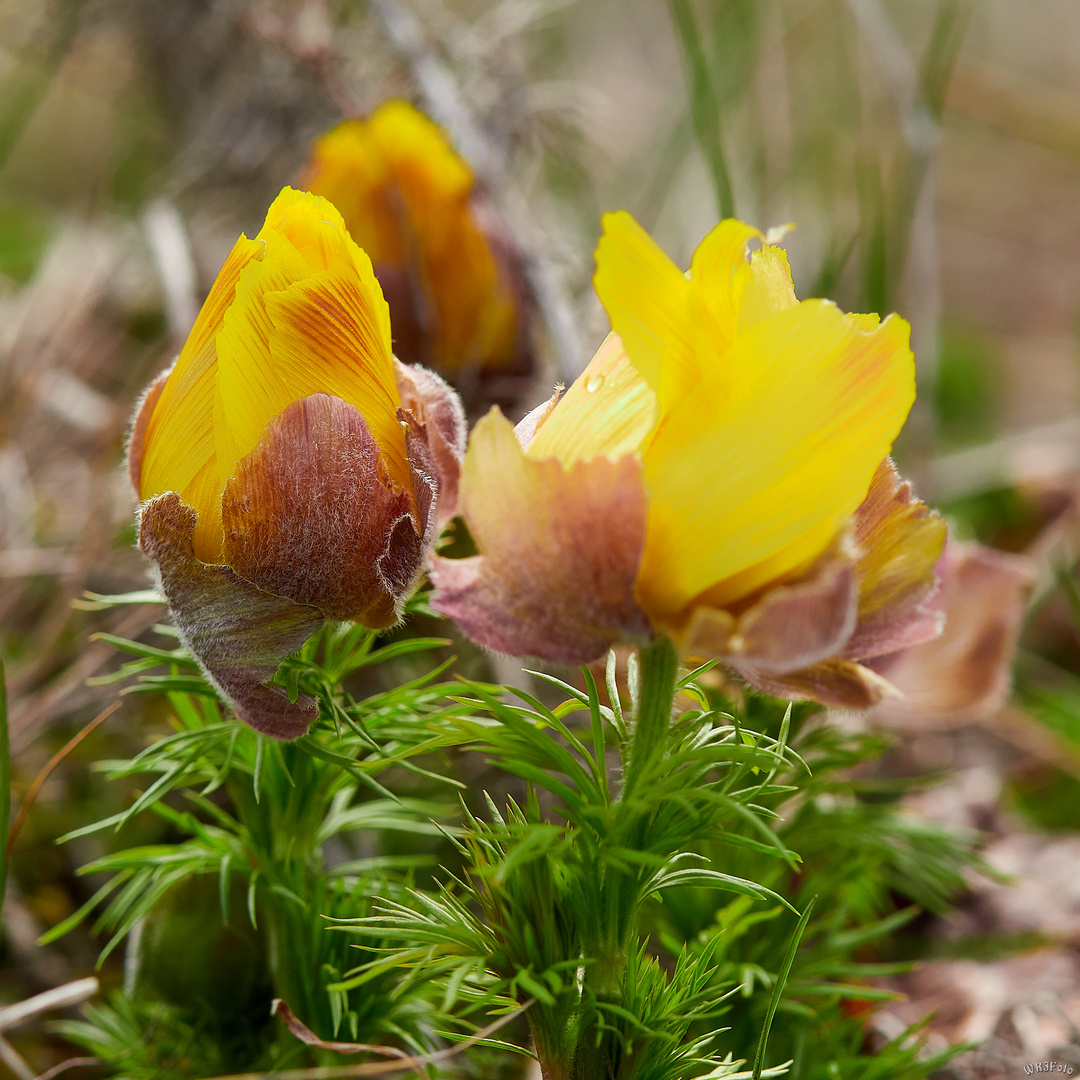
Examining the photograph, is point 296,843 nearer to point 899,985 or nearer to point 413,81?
point 899,985

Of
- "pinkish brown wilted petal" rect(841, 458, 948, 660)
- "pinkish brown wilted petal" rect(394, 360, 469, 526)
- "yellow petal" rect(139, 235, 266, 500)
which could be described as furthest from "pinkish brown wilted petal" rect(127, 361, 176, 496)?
"pinkish brown wilted petal" rect(841, 458, 948, 660)

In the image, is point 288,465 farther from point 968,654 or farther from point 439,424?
point 968,654

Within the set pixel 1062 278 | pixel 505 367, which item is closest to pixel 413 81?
pixel 505 367

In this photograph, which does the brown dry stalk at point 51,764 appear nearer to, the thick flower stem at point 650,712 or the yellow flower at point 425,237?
the thick flower stem at point 650,712

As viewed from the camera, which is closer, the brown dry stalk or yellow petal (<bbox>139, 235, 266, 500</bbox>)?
yellow petal (<bbox>139, 235, 266, 500</bbox>)

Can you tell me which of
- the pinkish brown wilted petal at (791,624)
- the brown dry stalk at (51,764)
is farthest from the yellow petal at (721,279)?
the brown dry stalk at (51,764)

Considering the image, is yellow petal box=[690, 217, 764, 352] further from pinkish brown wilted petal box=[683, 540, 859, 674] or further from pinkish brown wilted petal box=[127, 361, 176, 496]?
pinkish brown wilted petal box=[127, 361, 176, 496]

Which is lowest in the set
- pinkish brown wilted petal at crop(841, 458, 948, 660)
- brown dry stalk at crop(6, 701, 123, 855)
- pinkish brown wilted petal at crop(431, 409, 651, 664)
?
brown dry stalk at crop(6, 701, 123, 855)

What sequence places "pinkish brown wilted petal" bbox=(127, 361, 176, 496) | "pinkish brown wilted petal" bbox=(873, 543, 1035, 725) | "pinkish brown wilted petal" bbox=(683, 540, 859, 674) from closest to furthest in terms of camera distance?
"pinkish brown wilted petal" bbox=(683, 540, 859, 674)
"pinkish brown wilted petal" bbox=(127, 361, 176, 496)
"pinkish brown wilted petal" bbox=(873, 543, 1035, 725)
